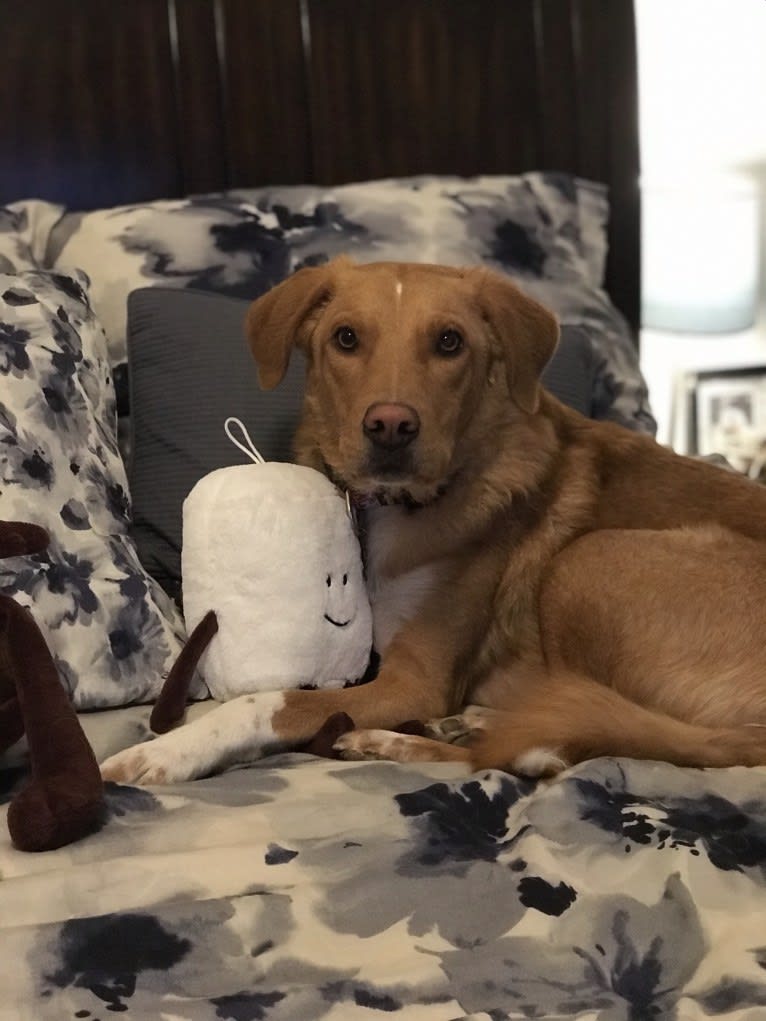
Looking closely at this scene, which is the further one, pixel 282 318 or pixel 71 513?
pixel 282 318

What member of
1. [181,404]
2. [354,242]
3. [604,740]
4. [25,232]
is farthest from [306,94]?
[604,740]

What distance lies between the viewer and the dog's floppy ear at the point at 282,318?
6.39ft

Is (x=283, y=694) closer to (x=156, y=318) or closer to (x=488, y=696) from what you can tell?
(x=488, y=696)

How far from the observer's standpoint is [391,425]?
1.77m

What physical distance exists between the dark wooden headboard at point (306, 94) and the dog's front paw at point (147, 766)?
1.81 m

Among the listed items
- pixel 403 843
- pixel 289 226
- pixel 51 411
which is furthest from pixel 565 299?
pixel 403 843

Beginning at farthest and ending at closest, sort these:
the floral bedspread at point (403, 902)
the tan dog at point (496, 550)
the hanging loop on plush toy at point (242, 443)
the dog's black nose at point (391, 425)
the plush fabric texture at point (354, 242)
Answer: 1. the plush fabric texture at point (354, 242)
2. the hanging loop on plush toy at point (242, 443)
3. the dog's black nose at point (391, 425)
4. the tan dog at point (496, 550)
5. the floral bedspread at point (403, 902)

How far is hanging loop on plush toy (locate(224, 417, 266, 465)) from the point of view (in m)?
2.00

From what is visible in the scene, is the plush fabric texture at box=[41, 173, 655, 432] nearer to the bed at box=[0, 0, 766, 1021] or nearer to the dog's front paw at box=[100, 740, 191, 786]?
the bed at box=[0, 0, 766, 1021]

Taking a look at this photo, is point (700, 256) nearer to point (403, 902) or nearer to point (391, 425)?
point (391, 425)

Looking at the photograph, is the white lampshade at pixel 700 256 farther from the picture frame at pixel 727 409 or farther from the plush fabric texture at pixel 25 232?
the plush fabric texture at pixel 25 232

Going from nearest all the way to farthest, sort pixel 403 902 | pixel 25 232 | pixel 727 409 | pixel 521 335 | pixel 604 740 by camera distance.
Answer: pixel 403 902
pixel 604 740
pixel 521 335
pixel 25 232
pixel 727 409

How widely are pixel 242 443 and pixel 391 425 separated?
49 cm

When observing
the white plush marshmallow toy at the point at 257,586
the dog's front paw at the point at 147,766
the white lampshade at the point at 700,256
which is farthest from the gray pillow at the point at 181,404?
the white lampshade at the point at 700,256
